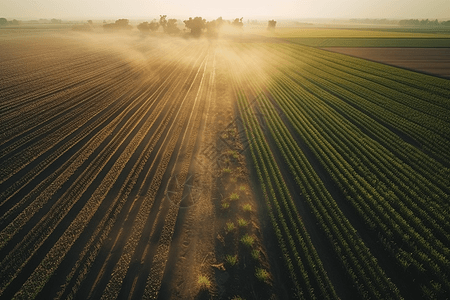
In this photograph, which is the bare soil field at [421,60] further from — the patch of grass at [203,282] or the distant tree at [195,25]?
the distant tree at [195,25]

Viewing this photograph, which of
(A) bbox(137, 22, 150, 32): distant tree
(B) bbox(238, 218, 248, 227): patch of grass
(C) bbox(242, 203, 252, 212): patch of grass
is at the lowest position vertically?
(B) bbox(238, 218, 248, 227): patch of grass

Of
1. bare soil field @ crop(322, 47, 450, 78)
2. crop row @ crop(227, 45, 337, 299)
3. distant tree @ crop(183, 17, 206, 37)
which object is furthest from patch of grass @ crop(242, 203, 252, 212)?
distant tree @ crop(183, 17, 206, 37)

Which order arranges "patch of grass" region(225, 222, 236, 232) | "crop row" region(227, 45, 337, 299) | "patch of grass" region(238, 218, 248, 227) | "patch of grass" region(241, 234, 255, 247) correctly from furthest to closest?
1. "patch of grass" region(238, 218, 248, 227)
2. "patch of grass" region(225, 222, 236, 232)
3. "patch of grass" region(241, 234, 255, 247)
4. "crop row" region(227, 45, 337, 299)

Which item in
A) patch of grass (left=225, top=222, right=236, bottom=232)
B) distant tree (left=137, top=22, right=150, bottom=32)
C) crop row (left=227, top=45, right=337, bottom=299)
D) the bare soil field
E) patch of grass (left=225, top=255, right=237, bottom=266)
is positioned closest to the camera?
crop row (left=227, top=45, right=337, bottom=299)

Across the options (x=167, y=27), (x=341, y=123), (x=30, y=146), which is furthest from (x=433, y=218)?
(x=167, y=27)

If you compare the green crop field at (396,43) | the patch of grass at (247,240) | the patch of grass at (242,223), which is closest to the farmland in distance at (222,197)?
the patch of grass at (247,240)

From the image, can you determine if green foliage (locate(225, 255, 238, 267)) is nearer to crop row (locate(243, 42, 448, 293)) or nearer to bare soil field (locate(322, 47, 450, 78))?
crop row (locate(243, 42, 448, 293))
